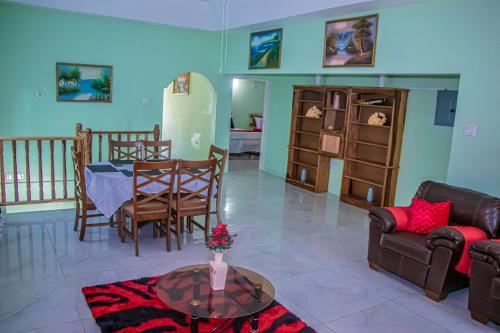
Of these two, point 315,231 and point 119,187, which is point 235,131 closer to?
point 315,231

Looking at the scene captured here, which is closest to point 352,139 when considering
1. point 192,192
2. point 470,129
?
point 470,129

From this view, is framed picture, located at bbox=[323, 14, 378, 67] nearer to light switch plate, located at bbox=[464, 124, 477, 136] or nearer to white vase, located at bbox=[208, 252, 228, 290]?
light switch plate, located at bbox=[464, 124, 477, 136]

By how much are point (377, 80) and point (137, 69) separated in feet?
13.5

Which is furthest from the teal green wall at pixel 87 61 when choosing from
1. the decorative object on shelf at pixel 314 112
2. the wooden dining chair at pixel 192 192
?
the wooden dining chair at pixel 192 192

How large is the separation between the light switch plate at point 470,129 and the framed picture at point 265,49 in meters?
3.34

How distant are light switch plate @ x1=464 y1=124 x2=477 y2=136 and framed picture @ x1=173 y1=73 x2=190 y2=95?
6.86 m

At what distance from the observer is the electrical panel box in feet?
19.5

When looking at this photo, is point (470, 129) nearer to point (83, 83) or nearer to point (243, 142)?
point (83, 83)

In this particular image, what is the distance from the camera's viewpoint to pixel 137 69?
766 centimetres

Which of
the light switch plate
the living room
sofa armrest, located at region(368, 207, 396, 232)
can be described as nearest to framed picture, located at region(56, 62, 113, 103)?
the living room

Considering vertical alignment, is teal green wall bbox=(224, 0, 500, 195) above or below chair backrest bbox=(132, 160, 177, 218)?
above

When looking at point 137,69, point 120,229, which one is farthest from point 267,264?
point 137,69

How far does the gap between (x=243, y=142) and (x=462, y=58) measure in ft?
25.3

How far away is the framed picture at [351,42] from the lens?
18.4ft
